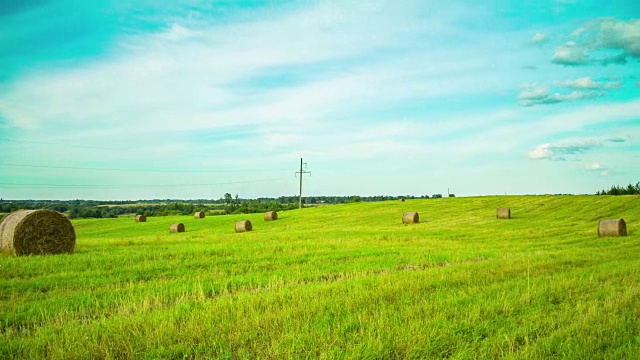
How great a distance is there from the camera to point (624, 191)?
200 ft

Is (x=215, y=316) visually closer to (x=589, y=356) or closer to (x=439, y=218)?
(x=589, y=356)

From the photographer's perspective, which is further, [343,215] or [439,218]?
[343,215]

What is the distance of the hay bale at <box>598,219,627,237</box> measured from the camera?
2384 cm

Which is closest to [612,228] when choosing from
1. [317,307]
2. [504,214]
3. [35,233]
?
[504,214]

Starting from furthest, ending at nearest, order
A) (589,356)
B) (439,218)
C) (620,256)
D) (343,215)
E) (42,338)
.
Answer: (343,215), (439,218), (620,256), (42,338), (589,356)

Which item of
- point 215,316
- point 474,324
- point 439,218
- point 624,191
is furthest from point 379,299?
point 624,191

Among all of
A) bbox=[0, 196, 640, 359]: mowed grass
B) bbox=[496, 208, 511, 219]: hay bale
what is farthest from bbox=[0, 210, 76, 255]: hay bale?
bbox=[496, 208, 511, 219]: hay bale

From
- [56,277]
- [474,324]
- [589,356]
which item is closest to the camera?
[589,356]

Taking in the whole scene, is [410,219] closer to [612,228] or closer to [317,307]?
[612,228]

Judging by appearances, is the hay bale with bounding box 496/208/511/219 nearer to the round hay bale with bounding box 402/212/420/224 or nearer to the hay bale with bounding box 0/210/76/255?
the round hay bale with bounding box 402/212/420/224

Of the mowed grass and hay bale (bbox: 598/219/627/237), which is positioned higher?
hay bale (bbox: 598/219/627/237)

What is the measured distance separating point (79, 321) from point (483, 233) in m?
23.1

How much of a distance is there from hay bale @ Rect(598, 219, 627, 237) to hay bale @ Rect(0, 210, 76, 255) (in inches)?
1005

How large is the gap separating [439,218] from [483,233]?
14.8 metres
